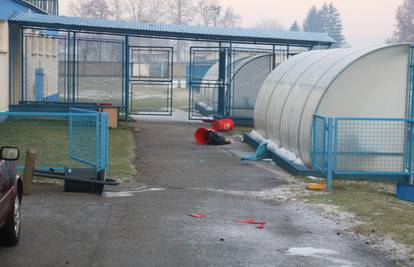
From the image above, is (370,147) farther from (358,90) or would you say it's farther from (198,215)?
(198,215)

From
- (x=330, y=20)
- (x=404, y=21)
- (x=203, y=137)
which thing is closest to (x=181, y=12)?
(x=404, y=21)

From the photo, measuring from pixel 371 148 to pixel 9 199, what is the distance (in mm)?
8394

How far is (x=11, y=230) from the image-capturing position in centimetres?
867

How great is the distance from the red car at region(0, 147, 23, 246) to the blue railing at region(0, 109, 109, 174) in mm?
3974

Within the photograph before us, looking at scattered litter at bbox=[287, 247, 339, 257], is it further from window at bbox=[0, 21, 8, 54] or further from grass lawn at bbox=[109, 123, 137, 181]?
window at bbox=[0, 21, 8, 54]

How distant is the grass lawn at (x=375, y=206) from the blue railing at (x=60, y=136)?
140 inches

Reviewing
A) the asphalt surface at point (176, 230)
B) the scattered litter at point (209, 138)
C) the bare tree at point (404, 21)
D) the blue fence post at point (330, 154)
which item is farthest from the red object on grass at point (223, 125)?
the bare tree at point (404, 21)

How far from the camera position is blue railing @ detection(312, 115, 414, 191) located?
48.2 feet

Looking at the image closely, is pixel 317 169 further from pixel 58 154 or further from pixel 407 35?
pixel 407 35

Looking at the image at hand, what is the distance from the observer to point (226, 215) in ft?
37.0

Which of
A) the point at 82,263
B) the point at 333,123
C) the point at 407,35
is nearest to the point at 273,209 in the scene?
the point at 333,123

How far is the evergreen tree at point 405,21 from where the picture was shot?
11142cm

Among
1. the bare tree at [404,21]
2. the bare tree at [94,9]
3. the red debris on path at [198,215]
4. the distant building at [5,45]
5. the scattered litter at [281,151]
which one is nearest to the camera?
the red debris on path at [198,215]

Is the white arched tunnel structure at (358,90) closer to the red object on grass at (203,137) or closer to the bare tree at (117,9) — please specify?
the red object on grass at (203,137)
